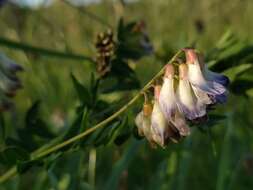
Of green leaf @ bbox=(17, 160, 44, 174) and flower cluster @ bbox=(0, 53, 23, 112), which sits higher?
flower cluster @ bbox=(0, 53, 23, 112)

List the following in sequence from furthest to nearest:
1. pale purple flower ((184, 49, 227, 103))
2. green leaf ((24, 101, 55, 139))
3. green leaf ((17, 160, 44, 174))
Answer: green leaf ((24, 101, 55, 139)) → green leaf ((17, 160, 44, 174)) → pale purple flower ((184, 49, 227, 103))

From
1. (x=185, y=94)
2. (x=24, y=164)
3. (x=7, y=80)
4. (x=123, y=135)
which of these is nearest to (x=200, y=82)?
(x=185, y=94)

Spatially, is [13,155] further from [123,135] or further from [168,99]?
[168,99]

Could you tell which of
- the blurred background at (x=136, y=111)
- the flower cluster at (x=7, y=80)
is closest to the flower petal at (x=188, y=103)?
the blurred background at (x=136, y=111)

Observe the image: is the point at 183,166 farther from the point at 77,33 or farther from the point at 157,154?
the point at 77,33

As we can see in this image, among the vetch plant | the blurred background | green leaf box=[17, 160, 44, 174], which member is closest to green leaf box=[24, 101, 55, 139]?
the blurred background

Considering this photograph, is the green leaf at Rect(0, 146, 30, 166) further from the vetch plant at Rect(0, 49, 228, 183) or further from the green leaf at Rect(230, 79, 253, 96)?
the green leaf at Rect(230, 79, 253, 96)
